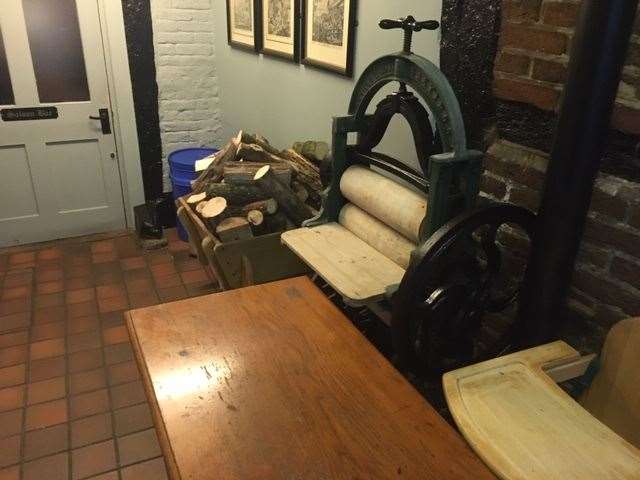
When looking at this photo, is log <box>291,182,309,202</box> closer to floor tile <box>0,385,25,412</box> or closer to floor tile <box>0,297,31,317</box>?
floor tile <box>0,385,25,412</box>

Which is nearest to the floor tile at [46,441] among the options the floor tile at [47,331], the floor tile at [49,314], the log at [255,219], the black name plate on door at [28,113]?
the floor tile at [47,331]

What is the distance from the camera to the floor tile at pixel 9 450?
2.05 metres

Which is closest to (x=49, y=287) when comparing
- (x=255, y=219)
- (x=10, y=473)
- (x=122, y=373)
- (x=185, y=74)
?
(x=122, y=373)

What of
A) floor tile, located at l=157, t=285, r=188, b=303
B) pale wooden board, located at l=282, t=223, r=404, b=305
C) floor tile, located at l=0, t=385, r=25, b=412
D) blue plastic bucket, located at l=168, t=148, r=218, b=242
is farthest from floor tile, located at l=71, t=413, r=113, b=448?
blue plastic bucket, located at l=168, t=148, r=218, b=242

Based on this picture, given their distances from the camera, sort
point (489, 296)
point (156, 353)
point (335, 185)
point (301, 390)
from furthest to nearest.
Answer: point (335, 185) < point (489, 296) < point (156, 353) < point (301, 390)

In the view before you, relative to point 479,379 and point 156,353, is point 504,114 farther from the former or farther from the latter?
point 156,353

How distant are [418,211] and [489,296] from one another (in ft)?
1.03

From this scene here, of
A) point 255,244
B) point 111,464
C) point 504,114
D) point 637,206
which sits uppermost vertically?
point 504,114

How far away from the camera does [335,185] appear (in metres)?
1.88

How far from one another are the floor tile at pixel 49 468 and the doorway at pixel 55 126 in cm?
222

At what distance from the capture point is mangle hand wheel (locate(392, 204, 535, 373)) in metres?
1.28

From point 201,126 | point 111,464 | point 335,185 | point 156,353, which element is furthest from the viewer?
point 201,126

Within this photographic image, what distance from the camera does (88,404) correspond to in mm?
2338

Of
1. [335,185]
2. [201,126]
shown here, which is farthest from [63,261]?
[335,185]
